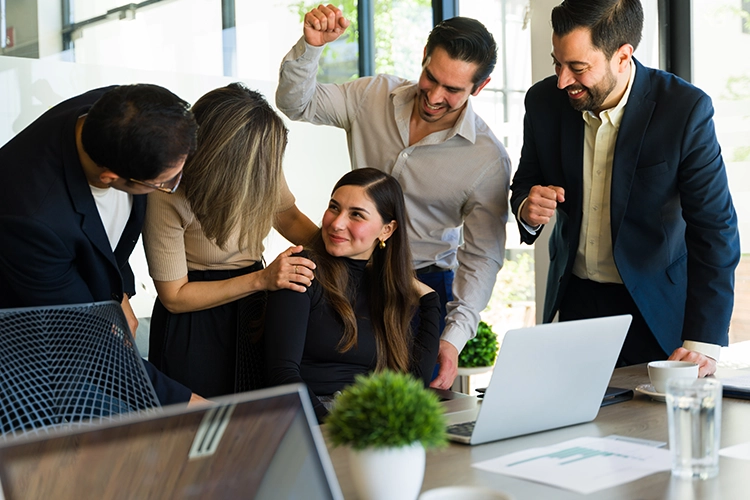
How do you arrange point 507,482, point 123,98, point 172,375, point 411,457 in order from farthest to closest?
1. point 172,375
2. point 123,98
3. point 507,482
4. point 411,457

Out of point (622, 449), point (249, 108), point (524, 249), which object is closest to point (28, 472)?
point (622, 449)

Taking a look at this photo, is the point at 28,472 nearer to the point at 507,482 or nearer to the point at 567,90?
the point at 507,482

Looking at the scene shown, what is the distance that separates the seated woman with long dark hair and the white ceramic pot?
1.03 meters

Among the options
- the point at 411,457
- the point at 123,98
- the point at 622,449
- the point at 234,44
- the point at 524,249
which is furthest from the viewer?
the point at 524,249

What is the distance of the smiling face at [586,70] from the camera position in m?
2.18

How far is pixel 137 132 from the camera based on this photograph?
1.61m

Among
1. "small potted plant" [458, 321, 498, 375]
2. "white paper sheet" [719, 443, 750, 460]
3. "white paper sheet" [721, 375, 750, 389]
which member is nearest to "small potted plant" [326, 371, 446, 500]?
"white paper sheet" [719, 443, 750, 460]

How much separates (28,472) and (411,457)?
0.47 metres

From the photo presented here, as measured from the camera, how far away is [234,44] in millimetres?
3736

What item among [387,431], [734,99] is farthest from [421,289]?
[734,99]

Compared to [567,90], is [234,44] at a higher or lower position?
higher

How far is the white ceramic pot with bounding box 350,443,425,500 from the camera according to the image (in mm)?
1031

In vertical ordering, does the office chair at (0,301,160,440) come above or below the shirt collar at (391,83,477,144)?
below

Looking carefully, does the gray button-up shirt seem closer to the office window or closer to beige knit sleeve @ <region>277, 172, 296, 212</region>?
beige knit sleeve @ <region>277, 172, 296, 212</region>
